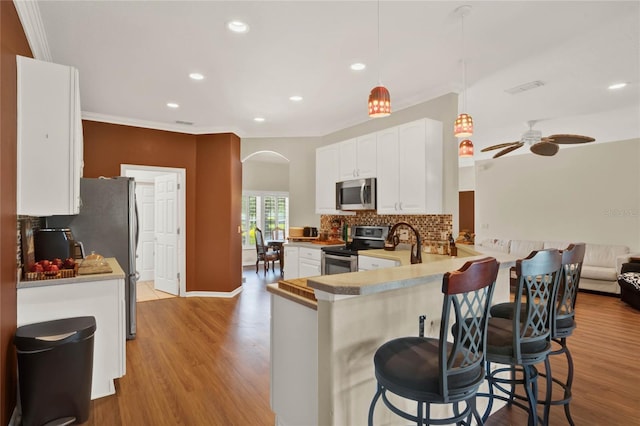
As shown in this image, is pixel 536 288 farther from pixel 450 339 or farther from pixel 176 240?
pixel 176 240

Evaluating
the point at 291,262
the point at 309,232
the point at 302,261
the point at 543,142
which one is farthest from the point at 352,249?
the point at 543,142

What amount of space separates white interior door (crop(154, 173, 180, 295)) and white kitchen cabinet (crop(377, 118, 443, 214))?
11.6 feet

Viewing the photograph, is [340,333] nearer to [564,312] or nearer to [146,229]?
[564,312]

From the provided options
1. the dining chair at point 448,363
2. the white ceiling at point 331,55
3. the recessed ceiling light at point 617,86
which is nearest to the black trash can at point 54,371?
the dining chair at point 448,363

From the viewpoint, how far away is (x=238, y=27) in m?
2.68

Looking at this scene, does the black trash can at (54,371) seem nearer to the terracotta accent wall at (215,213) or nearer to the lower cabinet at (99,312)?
the lower cabinet at (99,312)

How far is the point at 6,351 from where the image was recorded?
77.0 inches

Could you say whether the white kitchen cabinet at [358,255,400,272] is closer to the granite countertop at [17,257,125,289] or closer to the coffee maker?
the granite countertop at [17,257,125,289]

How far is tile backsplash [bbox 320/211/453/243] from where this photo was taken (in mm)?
3998

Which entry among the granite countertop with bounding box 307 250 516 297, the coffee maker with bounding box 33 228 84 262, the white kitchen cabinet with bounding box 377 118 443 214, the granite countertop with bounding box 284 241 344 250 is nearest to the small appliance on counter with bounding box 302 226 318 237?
the granite countertop with bounding box 284 241 344 250

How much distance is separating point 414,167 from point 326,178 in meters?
1.71

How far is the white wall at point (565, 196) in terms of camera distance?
6.03m

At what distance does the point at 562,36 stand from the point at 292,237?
407cm

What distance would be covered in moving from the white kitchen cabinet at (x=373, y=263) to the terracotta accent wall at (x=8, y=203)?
2817 millimetres
